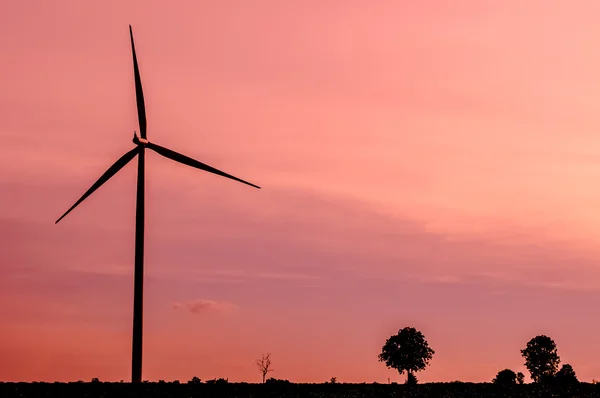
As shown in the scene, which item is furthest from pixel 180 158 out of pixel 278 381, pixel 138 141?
pixel 278 381

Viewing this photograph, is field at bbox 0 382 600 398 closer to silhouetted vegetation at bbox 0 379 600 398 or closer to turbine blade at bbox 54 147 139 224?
silhouetted vegetation at bbox 0 379 600 398

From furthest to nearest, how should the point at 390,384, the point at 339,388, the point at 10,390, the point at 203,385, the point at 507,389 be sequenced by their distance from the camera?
the point at 507,389 → the point at 390,384 → the point at 339,388 → the point at 203,385 → the point at 10,390

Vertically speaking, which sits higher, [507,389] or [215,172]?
[215,172]

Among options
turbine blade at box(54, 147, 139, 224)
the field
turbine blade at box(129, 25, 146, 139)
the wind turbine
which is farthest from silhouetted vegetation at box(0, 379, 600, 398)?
turbine blade at box(129, 25, 146, 139)

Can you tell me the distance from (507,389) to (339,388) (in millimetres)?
26695

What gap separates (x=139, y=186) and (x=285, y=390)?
25.4 meters

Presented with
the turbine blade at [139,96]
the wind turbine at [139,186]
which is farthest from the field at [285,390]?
the turbine blade at [139,96]

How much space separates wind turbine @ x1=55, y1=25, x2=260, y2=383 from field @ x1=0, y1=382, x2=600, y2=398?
3463 mm

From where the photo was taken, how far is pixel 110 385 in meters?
87.4

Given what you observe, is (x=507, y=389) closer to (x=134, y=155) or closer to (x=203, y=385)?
(x=203, y=385)

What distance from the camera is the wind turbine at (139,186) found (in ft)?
279

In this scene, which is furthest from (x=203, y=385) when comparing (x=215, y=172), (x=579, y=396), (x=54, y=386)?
(x=579, y=396)

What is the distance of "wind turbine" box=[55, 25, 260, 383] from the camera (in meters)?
85.1

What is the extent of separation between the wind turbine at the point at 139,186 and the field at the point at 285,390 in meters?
3.46
